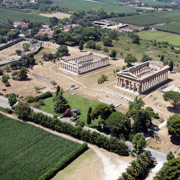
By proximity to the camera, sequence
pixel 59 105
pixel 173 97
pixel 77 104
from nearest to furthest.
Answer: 1. pixel 59 105
2. pixel 173 97
3. pixel 77 104

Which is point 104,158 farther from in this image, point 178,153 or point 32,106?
point 32,106

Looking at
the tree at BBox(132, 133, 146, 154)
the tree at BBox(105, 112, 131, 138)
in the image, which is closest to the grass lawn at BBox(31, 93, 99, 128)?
the tree at BBox(105, 112, 131, 138)

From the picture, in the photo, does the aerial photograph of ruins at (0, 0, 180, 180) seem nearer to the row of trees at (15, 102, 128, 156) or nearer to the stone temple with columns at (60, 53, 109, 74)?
the row of trees at (15, 102, 128, 156)

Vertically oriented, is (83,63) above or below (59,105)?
above

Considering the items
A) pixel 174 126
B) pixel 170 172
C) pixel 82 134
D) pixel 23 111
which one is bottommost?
pixel 82 134

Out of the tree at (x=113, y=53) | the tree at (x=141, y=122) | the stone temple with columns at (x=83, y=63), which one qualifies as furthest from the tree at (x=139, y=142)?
the tree at (x=113, y=53)

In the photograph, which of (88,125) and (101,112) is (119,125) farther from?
(88,125)

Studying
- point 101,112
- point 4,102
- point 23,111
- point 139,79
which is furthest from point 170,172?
point 4,102
